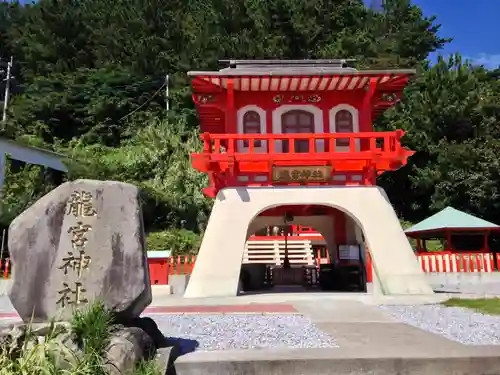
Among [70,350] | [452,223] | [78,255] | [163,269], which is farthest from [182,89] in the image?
[70,350]

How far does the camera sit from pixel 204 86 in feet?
44.7

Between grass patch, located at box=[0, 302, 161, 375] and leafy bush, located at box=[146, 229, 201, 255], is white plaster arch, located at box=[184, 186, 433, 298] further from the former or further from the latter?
leafy bush, located at box=[146, 229, 201, 255]

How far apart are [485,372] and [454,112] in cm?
2408

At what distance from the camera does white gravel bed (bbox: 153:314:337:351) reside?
546 cm

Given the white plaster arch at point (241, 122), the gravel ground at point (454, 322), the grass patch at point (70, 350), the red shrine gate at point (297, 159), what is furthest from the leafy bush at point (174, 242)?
the grass patch at point (70, 350)

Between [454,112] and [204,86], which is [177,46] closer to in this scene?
[454,112]

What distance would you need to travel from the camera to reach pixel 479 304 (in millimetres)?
9617

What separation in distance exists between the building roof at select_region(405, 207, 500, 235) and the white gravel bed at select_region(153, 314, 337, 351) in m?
13.7

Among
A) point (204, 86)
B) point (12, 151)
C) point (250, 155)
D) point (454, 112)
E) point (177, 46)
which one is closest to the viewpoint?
point (250, 155)

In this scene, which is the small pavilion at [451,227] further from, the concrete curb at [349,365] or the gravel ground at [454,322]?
the concrete curb at [349,365]

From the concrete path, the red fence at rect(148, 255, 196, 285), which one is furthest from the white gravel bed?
the red fence at rect(148, 255, 196, 285)

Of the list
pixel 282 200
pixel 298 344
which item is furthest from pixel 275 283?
pixel 298 344

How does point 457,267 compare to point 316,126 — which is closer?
point 316,126

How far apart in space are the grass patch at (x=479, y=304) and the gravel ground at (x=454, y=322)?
0.24 metres
